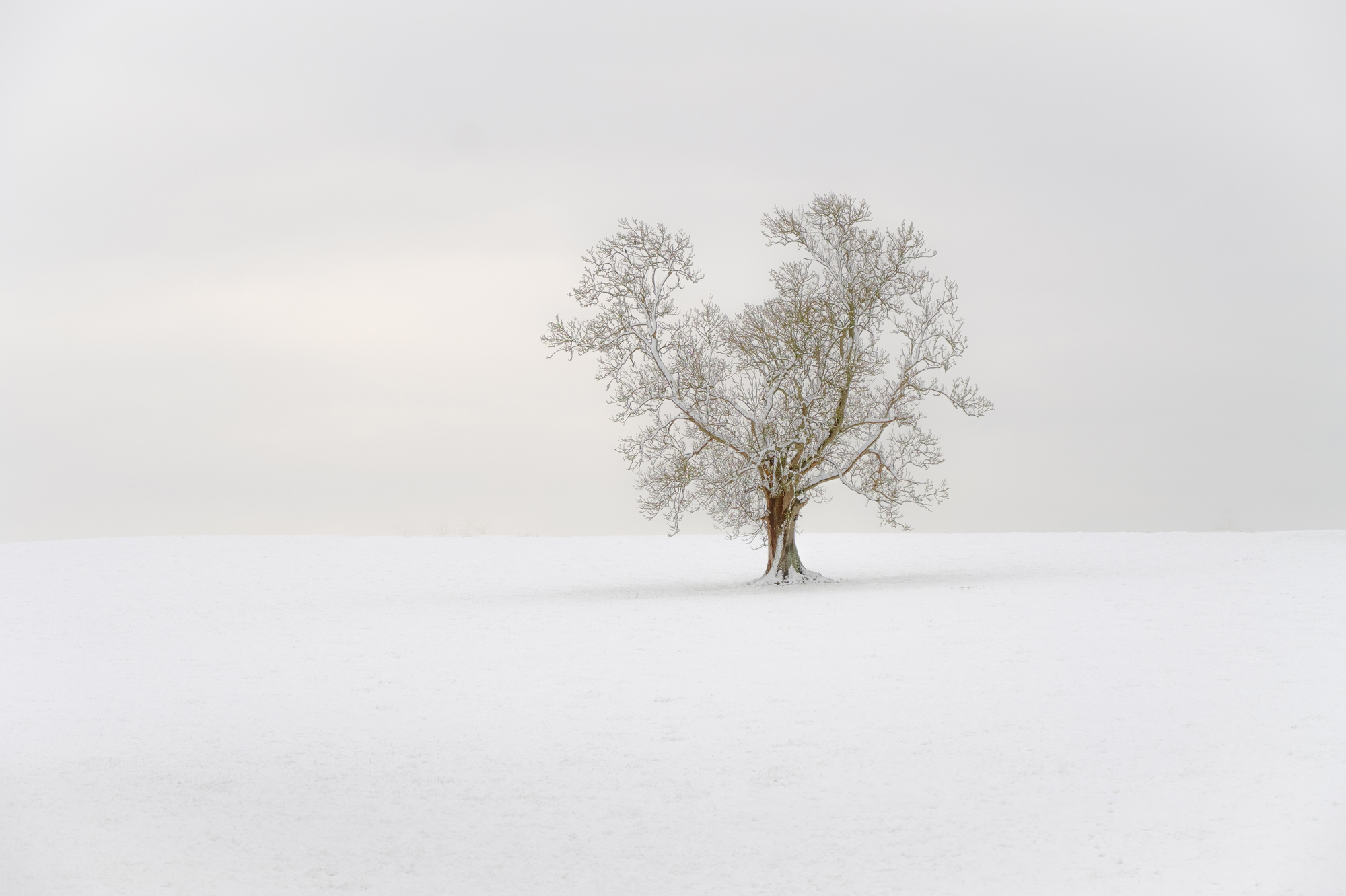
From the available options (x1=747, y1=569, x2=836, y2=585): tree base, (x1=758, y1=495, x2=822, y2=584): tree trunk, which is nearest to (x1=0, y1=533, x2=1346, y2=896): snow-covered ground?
(x1=747, y1=569, x2=836, y2=585): tree base

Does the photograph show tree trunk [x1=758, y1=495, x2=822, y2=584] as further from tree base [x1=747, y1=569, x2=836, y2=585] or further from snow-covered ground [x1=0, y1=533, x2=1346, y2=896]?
snow-covered ground [x1=0, y1=533, x2=1346, y2=896]

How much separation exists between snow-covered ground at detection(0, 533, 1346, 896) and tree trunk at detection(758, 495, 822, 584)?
3117 mm

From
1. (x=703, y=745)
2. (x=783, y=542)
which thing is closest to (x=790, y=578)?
(x=783, y=542)

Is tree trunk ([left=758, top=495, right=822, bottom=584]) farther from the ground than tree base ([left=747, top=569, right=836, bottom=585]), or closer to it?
farther from the ground

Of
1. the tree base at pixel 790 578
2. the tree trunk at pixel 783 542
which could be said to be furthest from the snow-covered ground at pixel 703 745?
the tree trunk at pixel 783 542

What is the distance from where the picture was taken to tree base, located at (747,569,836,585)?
2542cm

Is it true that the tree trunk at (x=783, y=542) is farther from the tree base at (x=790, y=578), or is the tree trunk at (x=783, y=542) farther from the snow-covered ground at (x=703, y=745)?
the snow-covered ground at (x=703, y=745)

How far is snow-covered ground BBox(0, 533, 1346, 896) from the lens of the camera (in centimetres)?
833

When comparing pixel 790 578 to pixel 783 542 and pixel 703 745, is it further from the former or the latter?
pixel 703 745

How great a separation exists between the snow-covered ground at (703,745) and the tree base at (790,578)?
9.34 ft

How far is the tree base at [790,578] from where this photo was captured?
25422 millimetres

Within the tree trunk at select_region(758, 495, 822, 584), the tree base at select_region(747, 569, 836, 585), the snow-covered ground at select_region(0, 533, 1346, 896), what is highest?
the tree trunk at select_region(758, 495, 822, 584)

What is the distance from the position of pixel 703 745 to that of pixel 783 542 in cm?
1475

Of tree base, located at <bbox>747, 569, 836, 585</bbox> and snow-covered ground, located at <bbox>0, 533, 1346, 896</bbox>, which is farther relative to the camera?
tree base, located at <bbox>747, 569, 836, 585</bbox>
